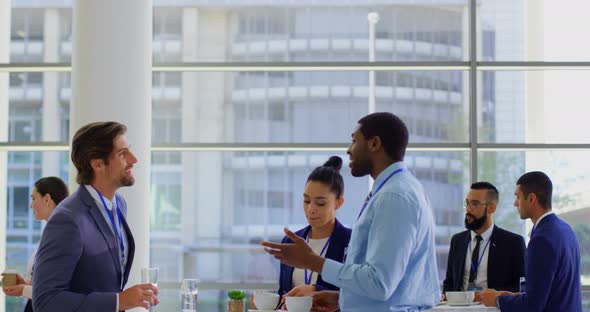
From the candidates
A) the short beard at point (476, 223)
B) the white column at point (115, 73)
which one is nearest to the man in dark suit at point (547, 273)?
the short beard at point (476, 223)

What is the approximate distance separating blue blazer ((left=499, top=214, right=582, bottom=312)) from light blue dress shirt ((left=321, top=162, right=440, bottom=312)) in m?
1.59

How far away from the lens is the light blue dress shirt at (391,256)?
295cm

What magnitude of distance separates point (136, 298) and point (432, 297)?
104 centimetres

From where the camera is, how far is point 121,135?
3.39 metres

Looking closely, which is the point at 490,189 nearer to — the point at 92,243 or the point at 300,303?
the point at 300,303

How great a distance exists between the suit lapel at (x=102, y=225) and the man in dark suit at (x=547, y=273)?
2.33 metres

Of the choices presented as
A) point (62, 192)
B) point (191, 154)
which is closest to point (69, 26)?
point (191, 154)

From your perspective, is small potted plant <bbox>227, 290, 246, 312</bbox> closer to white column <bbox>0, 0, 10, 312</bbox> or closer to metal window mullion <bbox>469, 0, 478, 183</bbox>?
metal window mullion <bbox>469, 0, 478, 183</bbox>

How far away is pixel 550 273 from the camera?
4609 millimetres

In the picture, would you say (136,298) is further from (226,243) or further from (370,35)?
(370,35)

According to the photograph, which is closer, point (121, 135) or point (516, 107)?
point (121, 135)

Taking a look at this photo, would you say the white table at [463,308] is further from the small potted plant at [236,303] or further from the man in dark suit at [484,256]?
the small potted plant at [236,303]

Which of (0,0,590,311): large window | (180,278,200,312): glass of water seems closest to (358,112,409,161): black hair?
(180,278,200,312): glass of water

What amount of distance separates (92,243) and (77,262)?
0.08m
